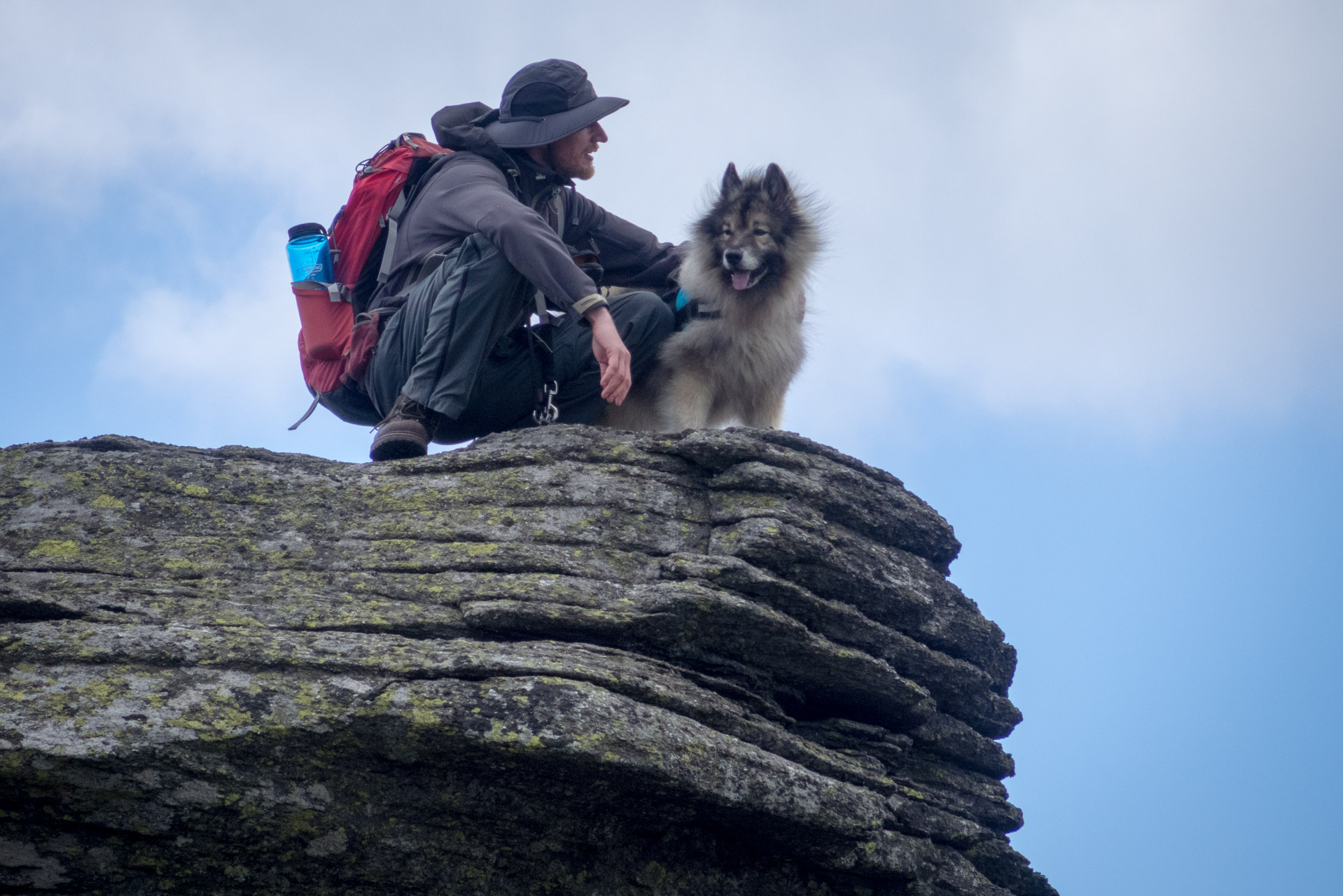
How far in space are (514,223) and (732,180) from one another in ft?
9.73

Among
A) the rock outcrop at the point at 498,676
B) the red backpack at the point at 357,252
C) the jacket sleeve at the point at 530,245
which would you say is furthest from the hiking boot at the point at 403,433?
the jacket sleeve at the point at 530,245

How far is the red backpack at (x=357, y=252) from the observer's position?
7.38 metres

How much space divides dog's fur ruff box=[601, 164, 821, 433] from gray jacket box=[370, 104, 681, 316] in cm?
69

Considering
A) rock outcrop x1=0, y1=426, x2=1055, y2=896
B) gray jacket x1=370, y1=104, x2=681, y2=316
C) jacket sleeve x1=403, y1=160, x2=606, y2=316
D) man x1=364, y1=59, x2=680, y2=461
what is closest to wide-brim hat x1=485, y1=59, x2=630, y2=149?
man x1=364, y1=59, x2=680, y2=461

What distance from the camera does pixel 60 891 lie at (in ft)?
14.1

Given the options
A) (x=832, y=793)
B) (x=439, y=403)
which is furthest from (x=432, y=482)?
(x=832, y=793)

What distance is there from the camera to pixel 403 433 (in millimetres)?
6613

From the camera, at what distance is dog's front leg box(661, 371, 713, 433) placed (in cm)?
817

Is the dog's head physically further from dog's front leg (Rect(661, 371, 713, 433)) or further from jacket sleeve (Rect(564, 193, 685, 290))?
dog's front leg (Rect(661, 371, 713, 433))

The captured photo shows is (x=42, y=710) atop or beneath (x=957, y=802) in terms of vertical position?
beneath

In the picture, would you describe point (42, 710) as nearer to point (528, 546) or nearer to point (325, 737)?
point (325, 737)

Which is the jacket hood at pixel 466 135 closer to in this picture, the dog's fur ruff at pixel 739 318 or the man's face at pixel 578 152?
the man's face at pixel 578 152

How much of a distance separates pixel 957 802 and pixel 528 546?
2702 mm

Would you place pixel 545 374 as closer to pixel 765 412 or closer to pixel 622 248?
pixel 622 248
